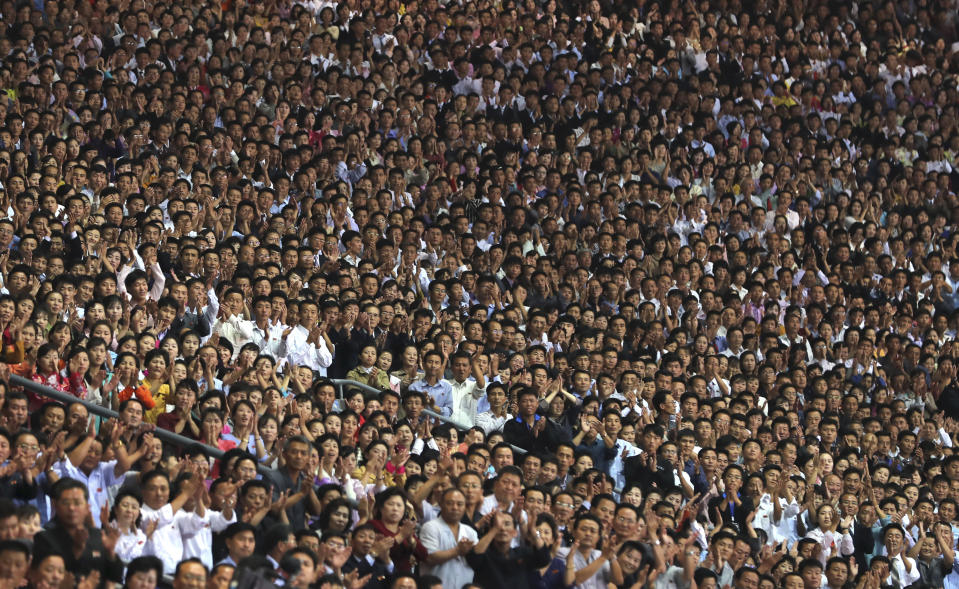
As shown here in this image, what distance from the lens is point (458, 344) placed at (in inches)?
478

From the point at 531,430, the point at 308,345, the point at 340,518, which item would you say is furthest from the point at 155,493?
the point at 531,430

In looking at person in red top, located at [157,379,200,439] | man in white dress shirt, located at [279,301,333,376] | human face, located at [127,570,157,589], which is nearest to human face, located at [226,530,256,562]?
human face, located at [127,570,157,589]

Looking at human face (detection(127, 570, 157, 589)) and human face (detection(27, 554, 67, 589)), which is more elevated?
human face (detection(27, 554, 67, 589))

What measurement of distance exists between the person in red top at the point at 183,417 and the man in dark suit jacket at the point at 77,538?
1631 mm

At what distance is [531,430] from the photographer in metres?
11.5

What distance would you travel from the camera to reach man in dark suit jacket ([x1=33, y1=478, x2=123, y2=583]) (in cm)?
723

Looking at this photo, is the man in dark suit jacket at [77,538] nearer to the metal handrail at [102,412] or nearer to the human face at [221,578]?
the human face at [221,578]

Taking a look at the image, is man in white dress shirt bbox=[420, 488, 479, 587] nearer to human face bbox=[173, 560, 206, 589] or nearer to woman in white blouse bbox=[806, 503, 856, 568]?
human face bbox=[173, 560, 206, 589]

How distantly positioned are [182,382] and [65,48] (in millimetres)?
5847

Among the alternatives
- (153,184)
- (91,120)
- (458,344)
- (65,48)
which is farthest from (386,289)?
(65,48)

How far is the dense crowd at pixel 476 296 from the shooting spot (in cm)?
874

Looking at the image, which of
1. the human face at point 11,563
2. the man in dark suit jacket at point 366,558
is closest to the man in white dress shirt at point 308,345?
the man in dark suit jacket at point 366,558

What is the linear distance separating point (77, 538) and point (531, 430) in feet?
15.8

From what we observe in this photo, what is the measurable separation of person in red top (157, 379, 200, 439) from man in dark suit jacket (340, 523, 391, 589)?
141 cm
